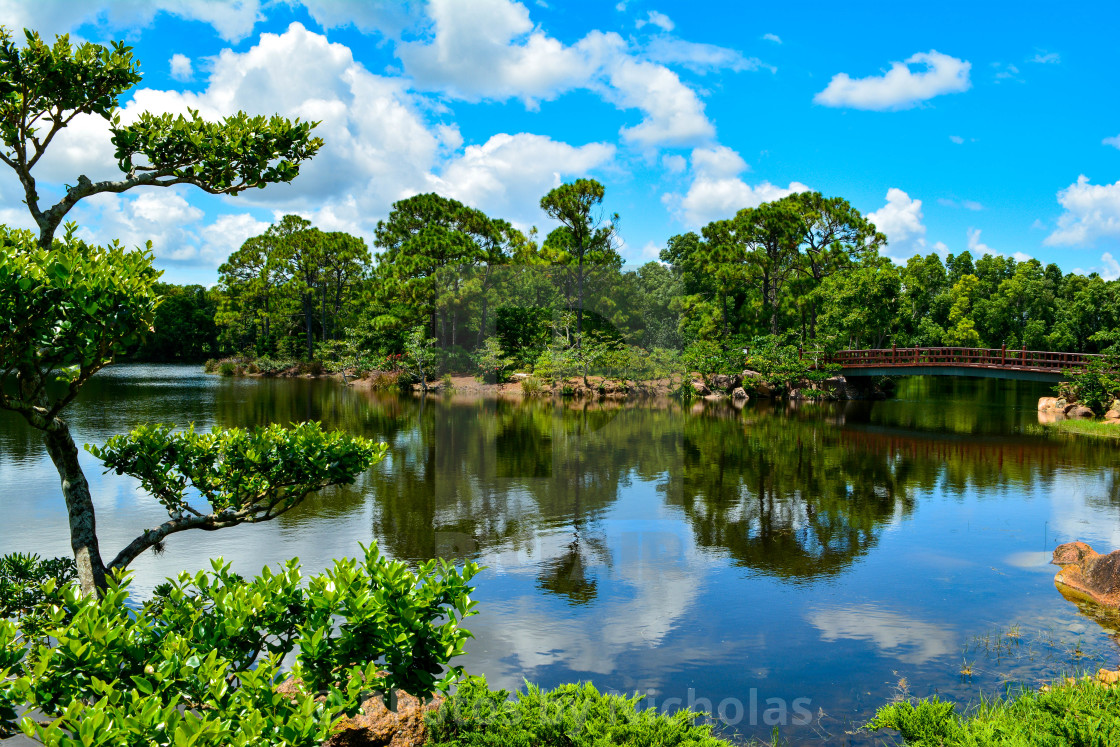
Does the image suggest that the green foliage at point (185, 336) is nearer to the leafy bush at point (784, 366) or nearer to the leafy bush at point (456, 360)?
the leafy bush at point (456, 360)

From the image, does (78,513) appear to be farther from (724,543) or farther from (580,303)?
(580,303)

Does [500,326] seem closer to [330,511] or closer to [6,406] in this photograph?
[330,511]

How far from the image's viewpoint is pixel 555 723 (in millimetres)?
4781

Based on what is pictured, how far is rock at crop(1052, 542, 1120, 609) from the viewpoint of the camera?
8.19 meters

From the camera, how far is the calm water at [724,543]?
21.2ft

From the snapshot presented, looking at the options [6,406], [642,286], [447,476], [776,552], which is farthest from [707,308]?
[6,406]

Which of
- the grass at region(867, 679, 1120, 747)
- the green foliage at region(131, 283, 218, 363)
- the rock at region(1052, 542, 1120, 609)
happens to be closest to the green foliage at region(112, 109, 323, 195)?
the grass at region(867, 679, 1120, 747)

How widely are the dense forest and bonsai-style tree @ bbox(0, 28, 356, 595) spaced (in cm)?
2702

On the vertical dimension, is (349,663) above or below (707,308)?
below

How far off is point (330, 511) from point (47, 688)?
870cm

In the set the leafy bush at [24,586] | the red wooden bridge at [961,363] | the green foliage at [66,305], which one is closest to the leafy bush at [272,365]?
the red wooden bridge at [961,363]

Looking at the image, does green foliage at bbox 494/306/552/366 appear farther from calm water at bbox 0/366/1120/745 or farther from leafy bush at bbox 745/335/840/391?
calm water at bbox 0/366/1120/745

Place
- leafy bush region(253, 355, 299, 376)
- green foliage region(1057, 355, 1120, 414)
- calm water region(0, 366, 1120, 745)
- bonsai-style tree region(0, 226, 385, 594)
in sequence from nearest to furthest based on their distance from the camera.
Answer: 1. bonsai-style tree region(0, 226, 385, 594)
2. calm water region(0, 366, 1120, 745)
3. green foliage region(1057, 355, 1120, 414)
4. leafy bush region(253, 355, 299, 376)

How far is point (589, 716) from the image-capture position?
16.2ft
